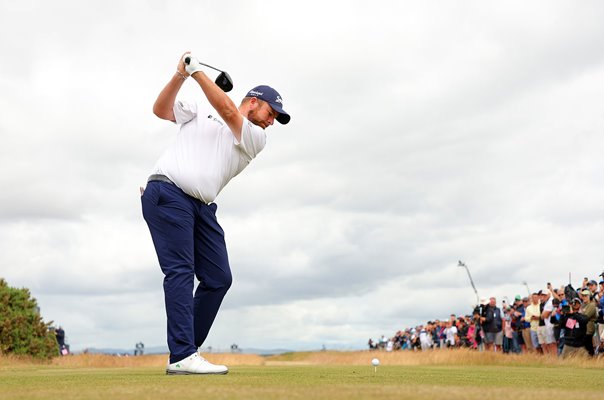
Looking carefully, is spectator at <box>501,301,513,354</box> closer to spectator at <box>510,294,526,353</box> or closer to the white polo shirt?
spectator at <box>510,294,526,353</box>

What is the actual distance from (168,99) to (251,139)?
81cm

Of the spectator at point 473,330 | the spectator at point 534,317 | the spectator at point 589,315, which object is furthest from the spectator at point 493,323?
the spectator at point 589,315

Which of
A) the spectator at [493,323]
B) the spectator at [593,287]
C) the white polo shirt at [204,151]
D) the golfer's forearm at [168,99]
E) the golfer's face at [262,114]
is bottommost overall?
the spectator at [493,323]

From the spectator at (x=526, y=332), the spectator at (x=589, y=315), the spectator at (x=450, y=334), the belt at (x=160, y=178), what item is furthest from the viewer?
the spectator at (x=450, y=334)

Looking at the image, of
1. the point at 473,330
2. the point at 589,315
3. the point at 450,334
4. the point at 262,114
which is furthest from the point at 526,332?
the point at 262,114

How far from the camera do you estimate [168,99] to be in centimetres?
635

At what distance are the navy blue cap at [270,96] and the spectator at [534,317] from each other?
718 inches

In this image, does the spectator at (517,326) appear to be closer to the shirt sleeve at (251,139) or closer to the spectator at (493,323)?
the spectator at (493,323)

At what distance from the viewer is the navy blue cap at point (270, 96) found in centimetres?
637

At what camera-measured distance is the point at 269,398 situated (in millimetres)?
3676

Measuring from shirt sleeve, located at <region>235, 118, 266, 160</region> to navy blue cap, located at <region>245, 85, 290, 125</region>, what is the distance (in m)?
0.25

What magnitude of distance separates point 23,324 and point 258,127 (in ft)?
53.4

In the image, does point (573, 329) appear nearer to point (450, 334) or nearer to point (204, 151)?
point (204, 151)

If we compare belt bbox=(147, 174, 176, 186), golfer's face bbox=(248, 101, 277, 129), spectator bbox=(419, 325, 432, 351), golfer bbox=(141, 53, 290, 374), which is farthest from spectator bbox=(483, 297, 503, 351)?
belt bbox=(147, 174, 176, 186)
